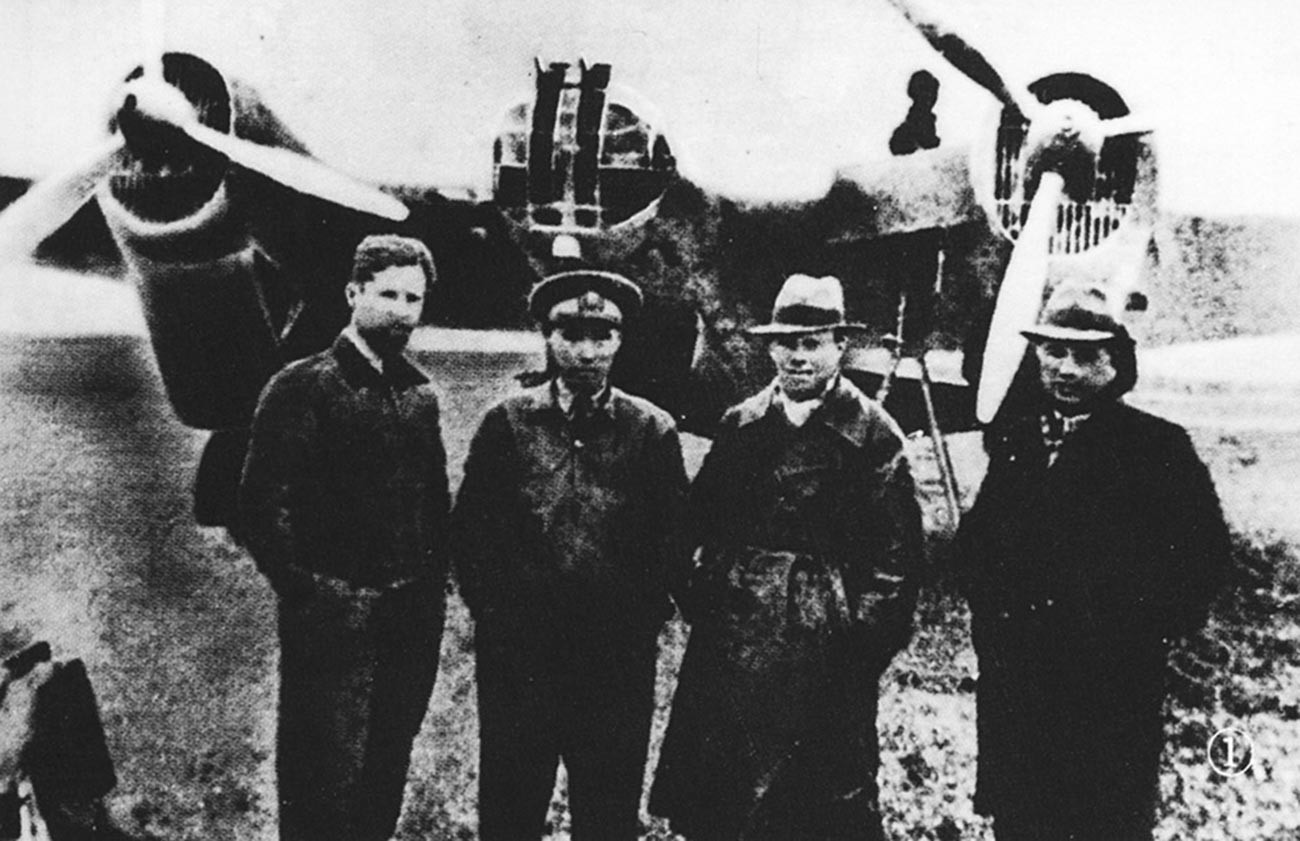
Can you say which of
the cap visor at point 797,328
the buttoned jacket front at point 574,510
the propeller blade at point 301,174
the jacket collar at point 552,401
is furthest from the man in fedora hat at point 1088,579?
the propeller blade at point 301,174

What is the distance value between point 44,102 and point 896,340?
355cm

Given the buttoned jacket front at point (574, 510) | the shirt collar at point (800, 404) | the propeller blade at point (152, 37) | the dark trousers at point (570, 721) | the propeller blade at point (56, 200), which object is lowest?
the dark trousers at point (570, 721)

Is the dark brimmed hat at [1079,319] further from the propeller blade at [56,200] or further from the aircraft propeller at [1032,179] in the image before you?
the propeller blade at [56,200]

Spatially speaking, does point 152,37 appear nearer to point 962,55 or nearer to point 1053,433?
point 962,55

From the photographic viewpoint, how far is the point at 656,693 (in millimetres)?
3541

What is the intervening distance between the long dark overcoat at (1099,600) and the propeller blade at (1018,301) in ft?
0.62

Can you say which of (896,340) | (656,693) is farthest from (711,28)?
(656,693)

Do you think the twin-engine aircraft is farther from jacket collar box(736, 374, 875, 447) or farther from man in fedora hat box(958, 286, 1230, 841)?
man in fedora hat box(958, 286, 1230, 841)

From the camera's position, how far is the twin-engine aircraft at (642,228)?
3.52 metres

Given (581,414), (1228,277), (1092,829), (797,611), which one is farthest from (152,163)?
(1092,829)

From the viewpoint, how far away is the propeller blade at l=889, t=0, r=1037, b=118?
11.5 feet

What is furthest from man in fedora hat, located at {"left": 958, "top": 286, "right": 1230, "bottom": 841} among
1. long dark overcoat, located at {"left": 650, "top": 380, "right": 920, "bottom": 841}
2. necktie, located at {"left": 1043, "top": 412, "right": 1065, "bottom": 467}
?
long dark overcoat, located at {"left": 650, "top": 380, "right": 920, "bottom": 841}

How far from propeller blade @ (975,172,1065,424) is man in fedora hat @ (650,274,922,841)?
397 mm

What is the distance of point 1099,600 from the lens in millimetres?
3393
